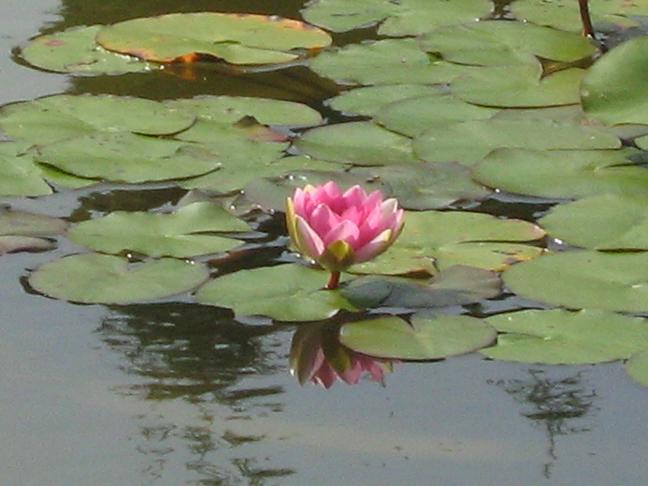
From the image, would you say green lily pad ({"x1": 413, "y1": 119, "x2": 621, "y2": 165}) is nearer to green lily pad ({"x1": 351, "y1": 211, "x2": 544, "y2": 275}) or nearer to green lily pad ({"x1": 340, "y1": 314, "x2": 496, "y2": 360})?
green lily pad ({"x1": 351, "y1": 211, "x2": 544, "y2": 275})

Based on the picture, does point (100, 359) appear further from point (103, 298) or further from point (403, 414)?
point (403, 414)

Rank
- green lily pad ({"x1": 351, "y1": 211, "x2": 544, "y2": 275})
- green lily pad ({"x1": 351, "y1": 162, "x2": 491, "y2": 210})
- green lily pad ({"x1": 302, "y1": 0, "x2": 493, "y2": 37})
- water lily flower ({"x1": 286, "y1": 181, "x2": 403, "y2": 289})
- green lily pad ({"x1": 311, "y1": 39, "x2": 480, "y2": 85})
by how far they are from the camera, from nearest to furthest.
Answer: water lily flower ({"x1": 286, "y1": 181, "x2": 403, "y2": 289}) → green lily pad ({"x1": 351, "y1": 211, "x2": 544, "y2": 275}) → green lily pad ({"x1": 351, "y1": 162, "x2": 491, "y2": 210}) → green lily pad ({"x1": 311, "y1": 39, "x2": 480, "y2": 85}) → green lily pad ({"x1": 302, "y1": 0, "x2": 493, "y2": 37})

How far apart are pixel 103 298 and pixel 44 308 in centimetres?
7

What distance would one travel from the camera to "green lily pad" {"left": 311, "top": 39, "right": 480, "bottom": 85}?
2641 mm

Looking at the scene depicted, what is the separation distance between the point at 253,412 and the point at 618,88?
950 mm

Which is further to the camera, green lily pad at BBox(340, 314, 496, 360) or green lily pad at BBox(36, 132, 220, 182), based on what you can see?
green lily pad at BBox(36, 132, 220, 182)

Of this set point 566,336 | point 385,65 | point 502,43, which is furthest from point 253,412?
point 502,43

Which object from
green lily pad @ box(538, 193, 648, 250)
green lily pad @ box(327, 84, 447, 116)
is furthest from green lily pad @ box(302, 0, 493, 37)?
green lily pad @ box(538, 193, 648, 250)

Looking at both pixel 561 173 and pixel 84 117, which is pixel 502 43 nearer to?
pixel 561 173

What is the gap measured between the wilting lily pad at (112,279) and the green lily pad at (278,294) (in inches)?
1.6

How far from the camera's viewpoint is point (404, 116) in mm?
2451

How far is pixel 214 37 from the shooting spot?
2.79 metres

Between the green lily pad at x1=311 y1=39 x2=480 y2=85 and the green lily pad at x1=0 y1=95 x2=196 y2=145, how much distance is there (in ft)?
1.13

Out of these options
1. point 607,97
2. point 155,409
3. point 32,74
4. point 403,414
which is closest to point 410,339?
point 403,414
